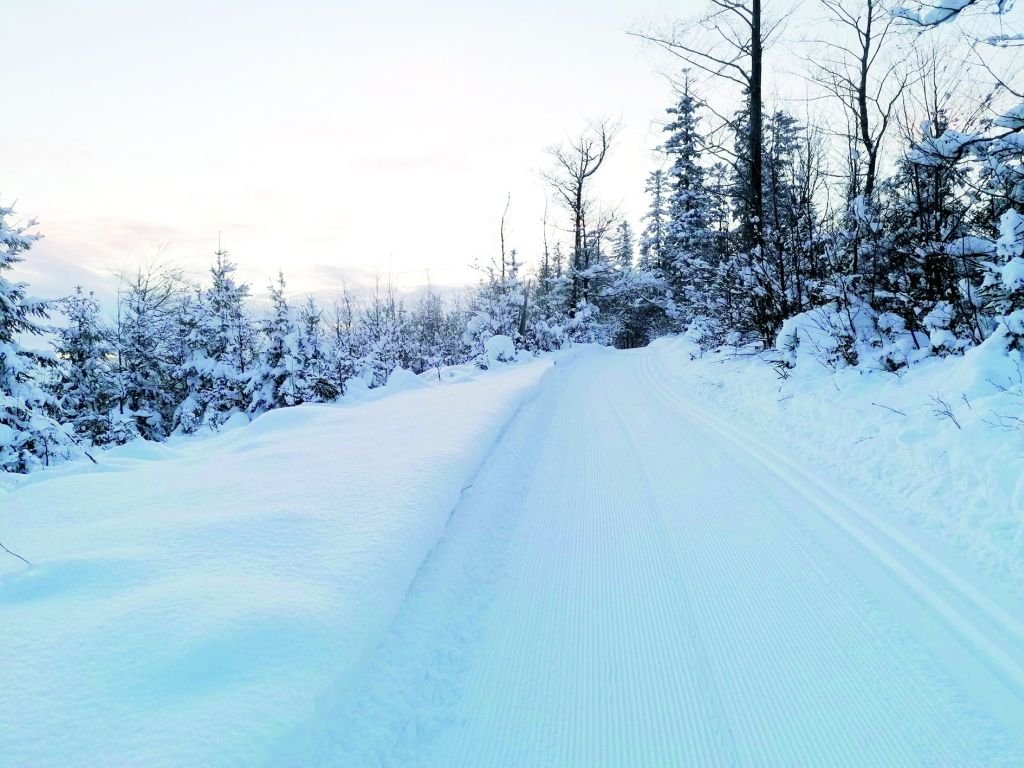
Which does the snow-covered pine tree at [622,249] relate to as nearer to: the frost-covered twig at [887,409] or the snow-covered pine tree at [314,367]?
the snow-covered pine tree at [314,367]

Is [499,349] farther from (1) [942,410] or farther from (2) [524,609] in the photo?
(2) [524,609]

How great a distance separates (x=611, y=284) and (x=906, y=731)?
30.0 m

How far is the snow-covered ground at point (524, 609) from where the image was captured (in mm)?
1872

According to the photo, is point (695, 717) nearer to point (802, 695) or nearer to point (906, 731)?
point (802, 695)

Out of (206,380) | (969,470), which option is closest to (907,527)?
(969,470)

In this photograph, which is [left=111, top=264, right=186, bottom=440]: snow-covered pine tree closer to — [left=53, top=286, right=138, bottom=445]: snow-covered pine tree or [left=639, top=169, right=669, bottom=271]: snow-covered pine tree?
[left=53, top=286, right=138, bottom=445]: snow-covered pine tree

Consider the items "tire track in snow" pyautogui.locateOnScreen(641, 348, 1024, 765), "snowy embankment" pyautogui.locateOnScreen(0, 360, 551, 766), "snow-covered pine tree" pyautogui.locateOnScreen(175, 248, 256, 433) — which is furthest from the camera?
"snow-covered pine tree" pyautogui.locateOnScreen(175, 248, 256, 433)

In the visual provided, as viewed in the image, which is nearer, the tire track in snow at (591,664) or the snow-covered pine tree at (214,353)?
the tire track in snow at (591,664)

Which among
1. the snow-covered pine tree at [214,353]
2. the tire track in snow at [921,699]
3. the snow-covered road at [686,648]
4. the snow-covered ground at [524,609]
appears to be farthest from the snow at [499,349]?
the tire track in snow at [921,699]

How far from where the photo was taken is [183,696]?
1788 millimetres

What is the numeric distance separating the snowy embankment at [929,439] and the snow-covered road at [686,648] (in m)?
0.32

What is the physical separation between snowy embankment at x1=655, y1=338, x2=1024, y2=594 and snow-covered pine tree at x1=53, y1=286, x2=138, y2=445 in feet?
47.7

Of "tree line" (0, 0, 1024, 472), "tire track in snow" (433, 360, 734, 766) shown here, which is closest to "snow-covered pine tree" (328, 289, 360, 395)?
"tree line" (0, 0, 1024, 472)

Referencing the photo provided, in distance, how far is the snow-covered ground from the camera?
187 cm
